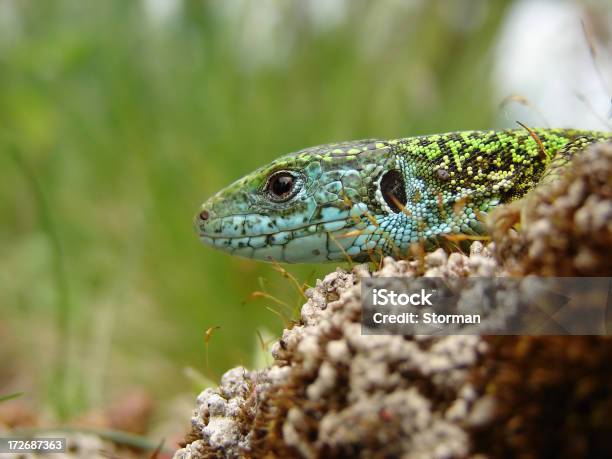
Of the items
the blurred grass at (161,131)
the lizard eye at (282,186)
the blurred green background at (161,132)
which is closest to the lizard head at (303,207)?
the lizard eye at (282,186)

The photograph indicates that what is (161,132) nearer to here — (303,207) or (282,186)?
(282,186)

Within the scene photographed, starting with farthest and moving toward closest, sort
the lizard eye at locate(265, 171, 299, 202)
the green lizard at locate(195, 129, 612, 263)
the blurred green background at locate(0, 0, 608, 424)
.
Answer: the blurred green background at locate(0, 0, 608, 424) → the lizard eye at locate(265, 171, 299, 202) → the green lizard at locate(195, 129, 612, 263)

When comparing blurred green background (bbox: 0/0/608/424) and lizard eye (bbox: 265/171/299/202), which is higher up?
blurred green background (bbox: 0/0/608/424)

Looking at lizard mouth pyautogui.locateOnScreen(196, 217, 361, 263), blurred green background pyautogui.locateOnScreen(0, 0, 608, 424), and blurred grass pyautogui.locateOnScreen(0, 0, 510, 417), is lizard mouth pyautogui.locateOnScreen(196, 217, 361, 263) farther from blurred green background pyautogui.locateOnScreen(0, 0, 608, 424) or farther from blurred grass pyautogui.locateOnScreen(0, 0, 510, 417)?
blurred grass pyautogui.locateOnScreen(0, 0, 510, 417)

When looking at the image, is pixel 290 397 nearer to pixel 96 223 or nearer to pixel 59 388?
pixel 59 388

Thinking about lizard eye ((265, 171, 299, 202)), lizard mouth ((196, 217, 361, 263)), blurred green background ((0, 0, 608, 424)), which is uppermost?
blurred green background ((0, 0, 608, 424))

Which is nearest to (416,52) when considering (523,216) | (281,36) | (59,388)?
(281,36)

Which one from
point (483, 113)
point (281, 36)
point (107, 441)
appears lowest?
point (107, 441)

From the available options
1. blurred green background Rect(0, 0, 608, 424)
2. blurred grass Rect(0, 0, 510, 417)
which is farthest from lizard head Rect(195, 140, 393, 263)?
blurred grass Rect(0, 0, 510, 417)

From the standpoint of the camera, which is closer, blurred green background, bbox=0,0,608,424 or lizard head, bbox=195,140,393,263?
lizard head, bbox=195,140,393,263
